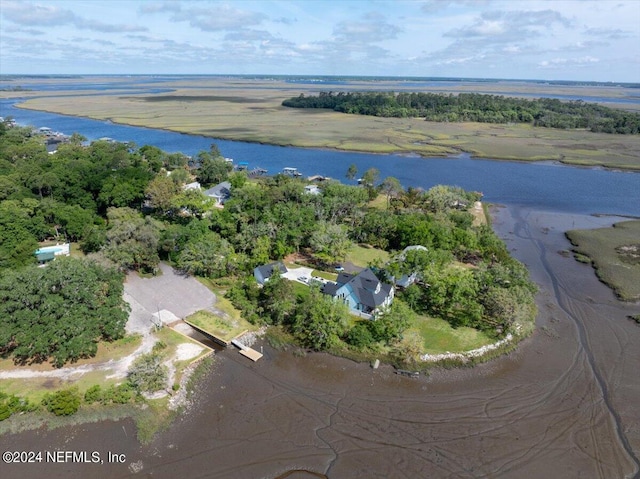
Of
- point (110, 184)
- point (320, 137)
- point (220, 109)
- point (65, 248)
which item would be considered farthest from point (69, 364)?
point (220, 109)

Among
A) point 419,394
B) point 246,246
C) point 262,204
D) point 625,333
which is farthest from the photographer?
point 262,204

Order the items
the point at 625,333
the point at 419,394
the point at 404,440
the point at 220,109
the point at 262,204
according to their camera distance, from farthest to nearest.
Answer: the point at 220,109 → the point at 262,204 → the point at 625,333 → the point at 419,394 → the point at 404,440

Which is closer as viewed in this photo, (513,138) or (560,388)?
(560,388)

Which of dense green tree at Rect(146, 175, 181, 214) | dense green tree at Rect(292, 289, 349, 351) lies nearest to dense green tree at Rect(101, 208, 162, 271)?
dense green tree at Rect(146, 175, 181, 214)

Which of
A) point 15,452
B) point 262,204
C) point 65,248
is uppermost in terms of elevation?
point 262,204

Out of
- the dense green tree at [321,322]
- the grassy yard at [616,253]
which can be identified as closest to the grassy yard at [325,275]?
the dense green tree at [321,322]

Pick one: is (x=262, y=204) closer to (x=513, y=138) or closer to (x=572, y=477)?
(x=572, y=477)

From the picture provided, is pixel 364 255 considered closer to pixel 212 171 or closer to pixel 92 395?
pixel 92 395
